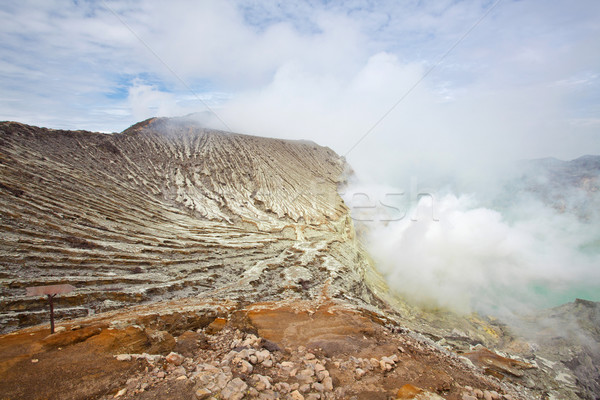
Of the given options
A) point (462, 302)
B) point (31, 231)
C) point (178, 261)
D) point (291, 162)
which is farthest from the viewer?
point (291, 162)

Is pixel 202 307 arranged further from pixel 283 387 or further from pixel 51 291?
pixel 283 387

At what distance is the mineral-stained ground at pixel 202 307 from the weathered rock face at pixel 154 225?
0.33 feet

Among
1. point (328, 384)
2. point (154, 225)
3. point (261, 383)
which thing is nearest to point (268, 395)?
point (261, 383)

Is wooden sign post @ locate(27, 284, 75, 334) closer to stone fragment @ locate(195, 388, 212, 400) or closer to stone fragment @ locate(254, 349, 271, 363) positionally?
stone fragment @ locate(195, 388, 212, 400)

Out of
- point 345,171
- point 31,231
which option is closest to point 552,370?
point 31,231

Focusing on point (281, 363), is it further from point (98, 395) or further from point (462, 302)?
point (462, 302)

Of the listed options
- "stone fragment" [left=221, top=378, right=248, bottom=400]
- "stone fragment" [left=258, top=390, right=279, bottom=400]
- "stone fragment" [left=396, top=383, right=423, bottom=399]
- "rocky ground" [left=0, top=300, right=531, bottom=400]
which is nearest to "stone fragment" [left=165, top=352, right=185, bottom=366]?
"rocky ground" [left=0, top=300, right=531, bottom=400]

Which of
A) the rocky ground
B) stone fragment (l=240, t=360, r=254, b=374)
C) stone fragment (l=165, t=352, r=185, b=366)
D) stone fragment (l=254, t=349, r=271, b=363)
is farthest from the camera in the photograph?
stone fragment (l=254, t=349, r=271, b=363)

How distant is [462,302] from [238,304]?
85.4 ft

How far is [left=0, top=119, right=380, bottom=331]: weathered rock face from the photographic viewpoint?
409 inches

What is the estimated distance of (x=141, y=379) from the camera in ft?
14.9

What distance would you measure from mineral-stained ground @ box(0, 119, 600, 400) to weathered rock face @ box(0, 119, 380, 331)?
0.33 ft

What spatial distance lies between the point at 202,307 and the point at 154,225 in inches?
446

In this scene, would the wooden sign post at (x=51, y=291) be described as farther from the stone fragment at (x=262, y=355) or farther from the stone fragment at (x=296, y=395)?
the stone fragment at (x=296, y=395)
